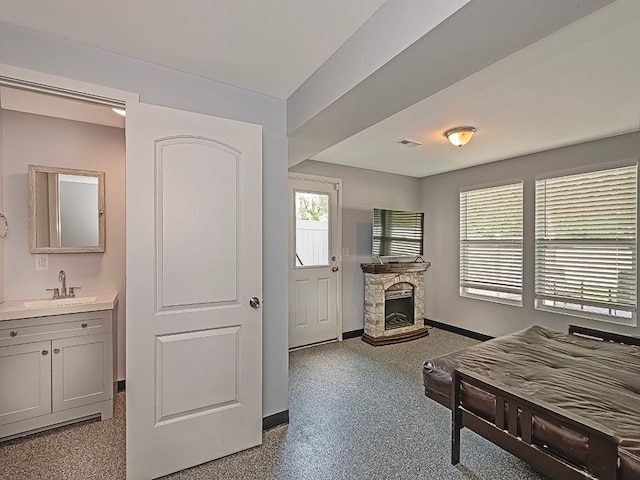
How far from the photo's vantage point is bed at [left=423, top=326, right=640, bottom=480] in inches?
54.2

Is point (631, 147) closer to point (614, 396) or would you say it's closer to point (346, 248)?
point (614, 396)

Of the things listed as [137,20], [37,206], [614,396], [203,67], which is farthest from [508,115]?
[37,206]

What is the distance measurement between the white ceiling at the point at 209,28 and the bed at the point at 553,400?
7.05ft

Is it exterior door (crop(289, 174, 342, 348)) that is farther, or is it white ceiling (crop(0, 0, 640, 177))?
exterior door (crop(289, 174, 342, 348))

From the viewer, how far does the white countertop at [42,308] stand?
84.9 inches

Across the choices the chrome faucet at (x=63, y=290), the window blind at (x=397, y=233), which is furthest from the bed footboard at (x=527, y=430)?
the chrome faucet at (x=63, y=290)

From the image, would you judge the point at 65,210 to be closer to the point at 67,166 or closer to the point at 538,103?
the point at 67,166

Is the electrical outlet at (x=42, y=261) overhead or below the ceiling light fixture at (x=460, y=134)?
below

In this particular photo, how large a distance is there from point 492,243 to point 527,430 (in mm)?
3321

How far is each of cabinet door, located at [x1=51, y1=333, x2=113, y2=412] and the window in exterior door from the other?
233 cm

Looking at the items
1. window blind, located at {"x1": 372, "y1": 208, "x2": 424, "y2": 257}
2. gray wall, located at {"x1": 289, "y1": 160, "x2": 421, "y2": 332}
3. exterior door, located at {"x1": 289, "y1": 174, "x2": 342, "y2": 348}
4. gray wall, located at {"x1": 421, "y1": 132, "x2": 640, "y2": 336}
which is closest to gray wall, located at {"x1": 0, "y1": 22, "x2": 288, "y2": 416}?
exterior door, located at {"x1": 289, "y1": 174, "x2": 342, "y2": 348}

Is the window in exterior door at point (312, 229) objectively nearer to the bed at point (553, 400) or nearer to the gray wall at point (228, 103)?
the gray wall at point (228, 103)

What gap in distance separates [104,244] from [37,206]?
0.56 m

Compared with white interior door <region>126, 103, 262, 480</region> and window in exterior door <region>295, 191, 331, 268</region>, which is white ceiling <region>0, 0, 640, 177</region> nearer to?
white interior door <region>126, 103, 262, 480</region>
